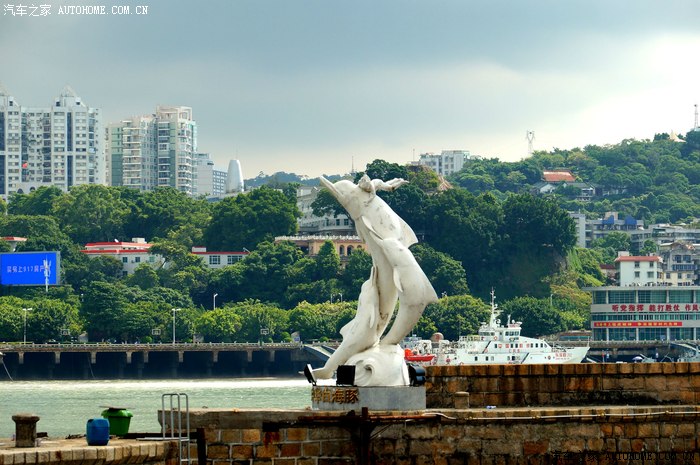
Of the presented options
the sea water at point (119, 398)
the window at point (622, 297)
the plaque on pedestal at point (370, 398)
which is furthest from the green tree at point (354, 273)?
the plaque on pedestal at point (370, 398)

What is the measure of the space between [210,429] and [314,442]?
3.67 feet

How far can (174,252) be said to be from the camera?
177 metres

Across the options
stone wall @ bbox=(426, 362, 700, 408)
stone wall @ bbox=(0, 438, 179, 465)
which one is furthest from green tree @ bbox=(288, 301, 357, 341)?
stone wall @ bbox=(0, 438, 179, 465)

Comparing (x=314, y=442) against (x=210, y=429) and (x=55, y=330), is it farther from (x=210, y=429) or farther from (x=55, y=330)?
(x=55, y=330)

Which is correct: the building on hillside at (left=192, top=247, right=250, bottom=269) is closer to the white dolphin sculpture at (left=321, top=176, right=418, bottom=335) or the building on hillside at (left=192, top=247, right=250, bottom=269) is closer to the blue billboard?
the blue billboard

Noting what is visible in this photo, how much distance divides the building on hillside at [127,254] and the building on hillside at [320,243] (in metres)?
10.0

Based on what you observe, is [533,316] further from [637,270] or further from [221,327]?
[637,270]

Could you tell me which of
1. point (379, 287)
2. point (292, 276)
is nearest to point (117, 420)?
point (379, 287)

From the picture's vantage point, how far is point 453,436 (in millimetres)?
24047

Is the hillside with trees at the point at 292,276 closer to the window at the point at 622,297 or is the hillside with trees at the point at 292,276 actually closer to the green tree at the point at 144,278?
the green tree at the point at 144,278

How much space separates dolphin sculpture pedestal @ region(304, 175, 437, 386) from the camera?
999 inches

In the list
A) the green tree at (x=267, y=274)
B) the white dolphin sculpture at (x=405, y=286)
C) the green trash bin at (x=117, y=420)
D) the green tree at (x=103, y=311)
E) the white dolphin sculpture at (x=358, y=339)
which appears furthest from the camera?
the green tree at (x=267, y=274)

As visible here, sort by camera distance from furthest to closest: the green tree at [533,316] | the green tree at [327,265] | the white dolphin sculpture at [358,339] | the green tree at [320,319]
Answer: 1. the green tree at [327,265]
2. the green tree at [533,316]
3. the green tree at [320,319]
4. the white dolphin sculpture at [358,339]

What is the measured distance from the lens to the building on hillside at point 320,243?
178 meters
